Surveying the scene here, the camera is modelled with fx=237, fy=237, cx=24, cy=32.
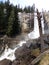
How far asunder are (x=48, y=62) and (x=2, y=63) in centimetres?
662

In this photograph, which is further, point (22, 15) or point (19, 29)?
point (22, 15)

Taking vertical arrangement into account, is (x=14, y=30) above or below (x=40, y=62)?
below

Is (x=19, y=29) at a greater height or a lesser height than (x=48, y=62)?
lesser

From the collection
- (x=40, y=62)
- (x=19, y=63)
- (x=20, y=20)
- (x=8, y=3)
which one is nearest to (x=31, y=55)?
(x=19, y=63)

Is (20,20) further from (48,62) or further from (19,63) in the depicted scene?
(48,62)

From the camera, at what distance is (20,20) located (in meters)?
44.7

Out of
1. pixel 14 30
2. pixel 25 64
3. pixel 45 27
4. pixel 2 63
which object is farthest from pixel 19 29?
pixel 25 64

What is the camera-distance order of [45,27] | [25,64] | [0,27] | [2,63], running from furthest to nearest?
[0,27] → [45,27] → [2,63] → [25,64]

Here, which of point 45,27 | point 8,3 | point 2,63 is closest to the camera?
point 2,63

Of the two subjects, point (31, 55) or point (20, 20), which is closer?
point (31, 55)

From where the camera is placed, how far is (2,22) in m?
41.2

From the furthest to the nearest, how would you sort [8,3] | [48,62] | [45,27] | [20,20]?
[8,3] → [20,20] → [45,27] → [48,62]

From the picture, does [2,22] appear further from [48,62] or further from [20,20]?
[48,62]

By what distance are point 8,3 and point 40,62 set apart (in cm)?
3363
